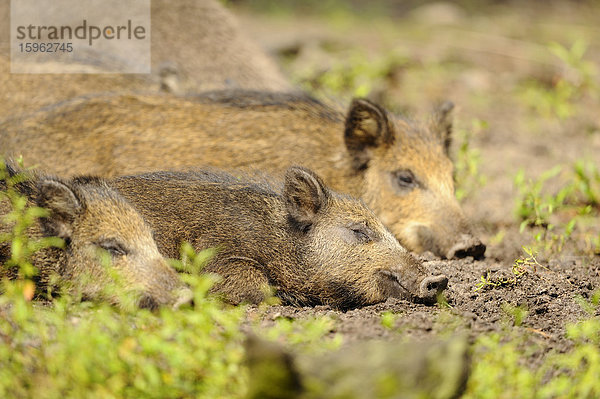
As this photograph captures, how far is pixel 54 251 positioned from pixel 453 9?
1301 centimetres

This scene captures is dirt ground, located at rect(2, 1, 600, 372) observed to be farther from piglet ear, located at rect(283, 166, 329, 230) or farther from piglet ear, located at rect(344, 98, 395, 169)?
piglet ear, located at rect(344, 98, 395, 169)

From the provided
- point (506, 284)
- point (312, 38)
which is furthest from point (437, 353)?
point (312, 38)

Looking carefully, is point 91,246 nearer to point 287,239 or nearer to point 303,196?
point 287,239

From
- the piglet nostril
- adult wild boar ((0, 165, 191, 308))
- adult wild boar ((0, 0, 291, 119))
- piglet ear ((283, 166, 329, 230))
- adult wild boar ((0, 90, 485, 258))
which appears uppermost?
adult wild boar ((0, 0, 291, 119))

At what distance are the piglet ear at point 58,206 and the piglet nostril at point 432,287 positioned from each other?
2093mm

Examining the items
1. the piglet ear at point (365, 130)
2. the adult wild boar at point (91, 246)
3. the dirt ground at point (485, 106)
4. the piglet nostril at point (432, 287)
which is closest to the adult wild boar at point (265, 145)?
the piglet ear at point (365, 130)

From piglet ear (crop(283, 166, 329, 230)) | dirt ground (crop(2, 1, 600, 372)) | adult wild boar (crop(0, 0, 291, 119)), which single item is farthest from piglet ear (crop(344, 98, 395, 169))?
adult wild boar (crop(0, 0, 291, 119))

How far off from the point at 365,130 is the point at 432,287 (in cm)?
187

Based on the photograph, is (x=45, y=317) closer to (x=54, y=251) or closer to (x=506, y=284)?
(x=54, y=251)

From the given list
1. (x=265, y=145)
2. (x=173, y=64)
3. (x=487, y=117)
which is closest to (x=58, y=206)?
(x=265, y=145)

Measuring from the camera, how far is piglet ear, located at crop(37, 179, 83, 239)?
13.8 feet

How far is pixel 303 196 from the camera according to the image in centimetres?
466

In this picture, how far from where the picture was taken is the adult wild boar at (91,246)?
410cm

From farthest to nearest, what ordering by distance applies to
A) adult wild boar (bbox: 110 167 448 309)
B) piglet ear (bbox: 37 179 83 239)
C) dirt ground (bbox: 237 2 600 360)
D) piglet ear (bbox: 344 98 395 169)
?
piglet ear (bbox: 344 98 395 169), adult wild boar (bbox: 110 167 448 309), piglet ear (bbox: 37 179 83 239), dirt ground (bbox: 237 2 600 360)
